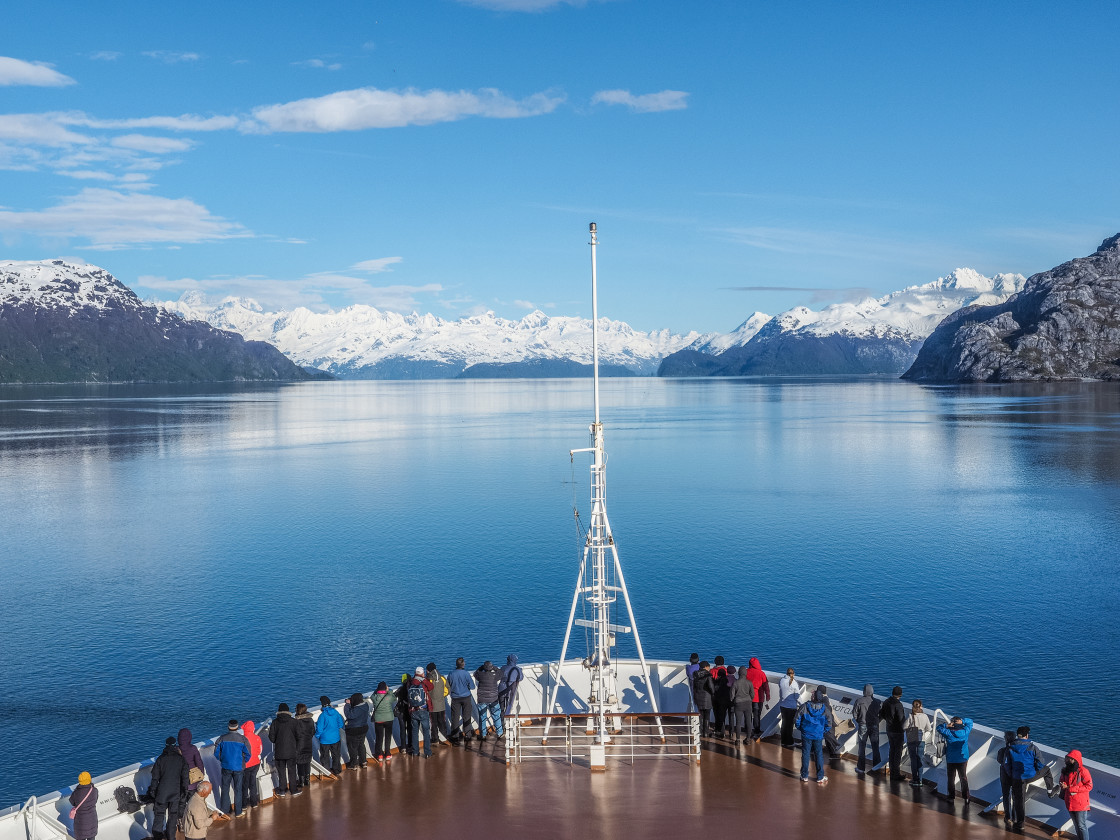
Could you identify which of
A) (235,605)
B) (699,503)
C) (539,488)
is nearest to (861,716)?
(235,605)

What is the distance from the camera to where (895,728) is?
21.0 metres

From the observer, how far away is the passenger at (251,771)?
20109 millimetres

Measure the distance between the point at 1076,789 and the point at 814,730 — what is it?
5283mm

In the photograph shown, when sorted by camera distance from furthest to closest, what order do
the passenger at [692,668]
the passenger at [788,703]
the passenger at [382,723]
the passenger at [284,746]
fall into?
the passenger at [692,668] < the passenger at [788,703] < the passenger at [382,723] < the passenger at [284,746]

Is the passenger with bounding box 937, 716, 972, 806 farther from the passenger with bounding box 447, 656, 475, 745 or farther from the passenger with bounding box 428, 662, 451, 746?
the passenger with bounding box 428, 662, 451, 746

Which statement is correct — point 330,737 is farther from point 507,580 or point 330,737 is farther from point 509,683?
point 507,580

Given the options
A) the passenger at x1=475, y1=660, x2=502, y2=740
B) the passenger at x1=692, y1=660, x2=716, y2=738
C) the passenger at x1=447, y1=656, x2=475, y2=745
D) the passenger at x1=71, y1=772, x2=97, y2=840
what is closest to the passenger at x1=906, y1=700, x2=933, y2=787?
the passenger at x1=692, y1=660, x2=716, y2=738

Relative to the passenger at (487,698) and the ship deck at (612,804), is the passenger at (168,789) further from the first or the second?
the passenger at (487,698)

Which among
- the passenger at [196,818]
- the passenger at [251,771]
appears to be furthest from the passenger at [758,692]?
the passenger at [196,818]


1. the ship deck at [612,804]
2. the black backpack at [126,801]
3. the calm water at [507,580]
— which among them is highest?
the black backpack at [126,801]

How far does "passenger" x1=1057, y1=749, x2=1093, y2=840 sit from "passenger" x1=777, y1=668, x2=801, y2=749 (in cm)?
623

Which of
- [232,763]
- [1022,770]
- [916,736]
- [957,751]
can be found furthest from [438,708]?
[1022,770]

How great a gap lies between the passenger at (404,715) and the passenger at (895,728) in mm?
11697

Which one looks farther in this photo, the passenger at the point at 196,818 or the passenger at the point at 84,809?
the passenger at the point at 196,818
